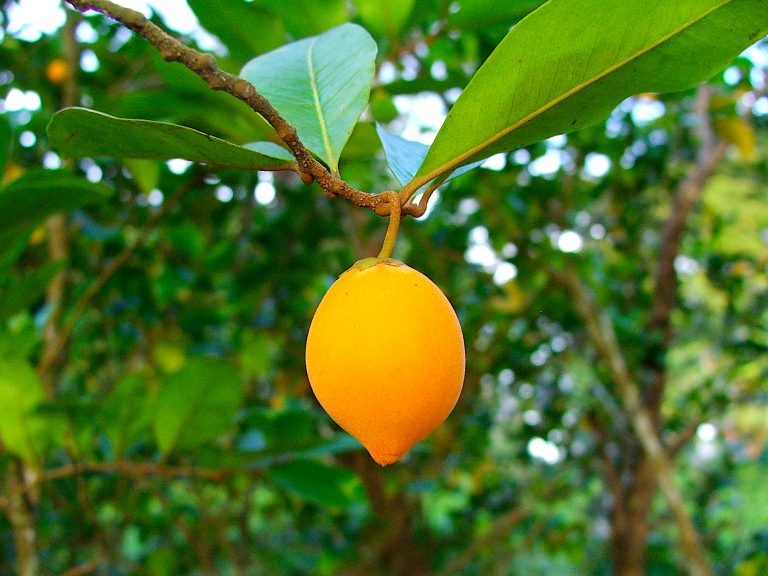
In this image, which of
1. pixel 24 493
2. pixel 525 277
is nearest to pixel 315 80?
pixel 24 493

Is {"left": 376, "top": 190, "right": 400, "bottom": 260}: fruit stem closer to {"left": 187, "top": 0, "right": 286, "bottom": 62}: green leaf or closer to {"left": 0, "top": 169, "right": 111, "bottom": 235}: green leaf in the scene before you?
{"left": 0, "top": 169, "right": 111, "bottom": 235}: green leaf

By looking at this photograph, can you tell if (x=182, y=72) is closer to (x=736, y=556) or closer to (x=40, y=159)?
(x=40, y=159)

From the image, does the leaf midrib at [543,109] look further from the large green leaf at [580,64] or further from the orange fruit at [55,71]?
the orange fruit at [55,71]

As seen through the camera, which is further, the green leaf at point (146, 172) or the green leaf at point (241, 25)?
the green leaf at point (146, 172)

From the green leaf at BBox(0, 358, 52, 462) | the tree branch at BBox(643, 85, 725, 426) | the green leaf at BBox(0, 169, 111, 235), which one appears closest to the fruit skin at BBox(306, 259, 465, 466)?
the green leaf at BBox(0, 169, 111, 235)

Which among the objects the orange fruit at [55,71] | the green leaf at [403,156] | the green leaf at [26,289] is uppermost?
the green leaf at [403,156]

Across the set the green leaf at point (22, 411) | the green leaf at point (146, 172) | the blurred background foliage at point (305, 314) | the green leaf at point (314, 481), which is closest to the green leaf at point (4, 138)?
the blurred background foliage at point (305, 314)

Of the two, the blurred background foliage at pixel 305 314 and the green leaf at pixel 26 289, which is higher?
the green leaf at pixel 26 289
